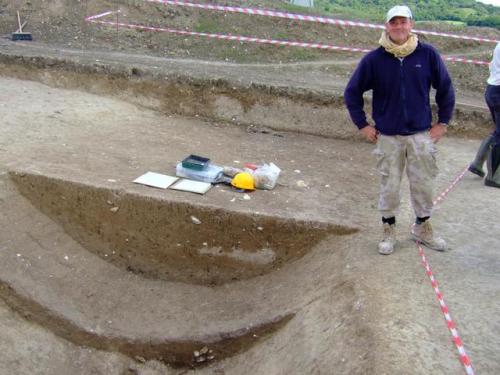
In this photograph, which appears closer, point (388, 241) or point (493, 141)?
point (388, 241)

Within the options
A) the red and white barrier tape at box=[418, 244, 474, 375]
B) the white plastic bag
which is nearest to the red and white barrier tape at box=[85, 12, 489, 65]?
the white plastic bag

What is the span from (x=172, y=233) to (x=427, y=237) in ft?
9.63

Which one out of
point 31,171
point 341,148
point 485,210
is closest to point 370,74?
point 485,210

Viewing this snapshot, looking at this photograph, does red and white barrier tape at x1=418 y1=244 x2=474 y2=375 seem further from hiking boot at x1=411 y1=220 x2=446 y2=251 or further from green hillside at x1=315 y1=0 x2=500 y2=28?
green hillside at x1=315 y1=0 x2=500 y2=28

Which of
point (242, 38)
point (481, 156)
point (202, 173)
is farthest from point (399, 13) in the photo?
point (242, 38)

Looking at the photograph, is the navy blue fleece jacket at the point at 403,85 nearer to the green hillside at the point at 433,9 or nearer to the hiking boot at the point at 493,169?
the hiking boot at the point at 493,169

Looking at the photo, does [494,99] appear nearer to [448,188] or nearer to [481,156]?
[481,156]

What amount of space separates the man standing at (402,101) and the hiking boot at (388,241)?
0.32 meters

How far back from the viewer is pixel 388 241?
5.22m

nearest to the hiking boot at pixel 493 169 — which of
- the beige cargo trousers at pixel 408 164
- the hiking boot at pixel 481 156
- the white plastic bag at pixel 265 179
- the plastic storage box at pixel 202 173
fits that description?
the hiking boot at pixel 481 156

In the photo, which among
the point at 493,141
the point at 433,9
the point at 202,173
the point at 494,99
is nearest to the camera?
the point at 494,99

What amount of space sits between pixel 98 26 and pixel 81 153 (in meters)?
8.33

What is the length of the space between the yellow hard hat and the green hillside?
14191 millimetres

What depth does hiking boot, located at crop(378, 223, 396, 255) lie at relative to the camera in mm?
5188
